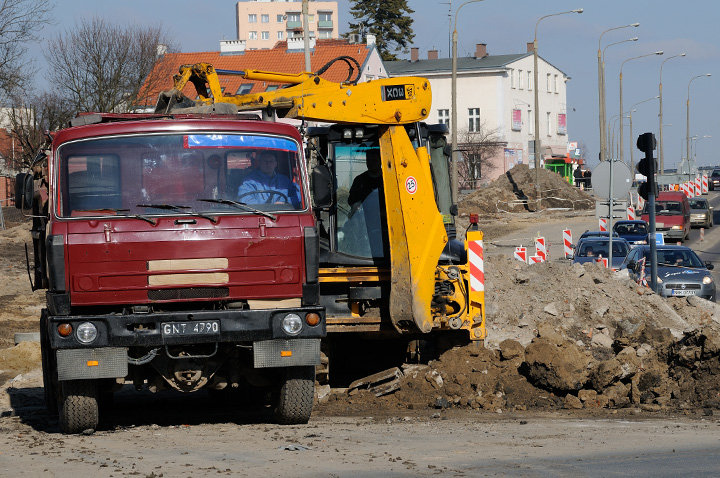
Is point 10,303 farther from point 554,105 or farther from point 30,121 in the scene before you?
point 554,105

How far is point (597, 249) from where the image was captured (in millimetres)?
28812

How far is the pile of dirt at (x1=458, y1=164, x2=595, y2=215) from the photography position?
195 feet

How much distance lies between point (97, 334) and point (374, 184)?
3.97 meters

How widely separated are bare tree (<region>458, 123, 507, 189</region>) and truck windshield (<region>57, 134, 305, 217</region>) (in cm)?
6312

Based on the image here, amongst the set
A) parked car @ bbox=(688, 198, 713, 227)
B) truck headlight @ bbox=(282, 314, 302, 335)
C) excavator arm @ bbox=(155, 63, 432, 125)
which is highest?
excavator arm @ bbox=(155, 63, 432, 125)

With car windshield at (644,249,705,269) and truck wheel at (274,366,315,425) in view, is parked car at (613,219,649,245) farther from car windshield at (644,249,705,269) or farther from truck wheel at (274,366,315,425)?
truck wheel at (274,366,315,425)

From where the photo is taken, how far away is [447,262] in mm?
11797

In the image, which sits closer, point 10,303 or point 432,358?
point 432,358

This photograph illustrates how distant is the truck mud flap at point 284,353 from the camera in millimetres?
9172

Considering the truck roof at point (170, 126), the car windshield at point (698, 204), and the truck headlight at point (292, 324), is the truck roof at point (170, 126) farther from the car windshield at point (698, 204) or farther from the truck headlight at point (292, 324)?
the car windshield at point (698, 204)

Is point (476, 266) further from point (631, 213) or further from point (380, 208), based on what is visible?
point (631, 213)

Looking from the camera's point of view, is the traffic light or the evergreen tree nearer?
the traffic light

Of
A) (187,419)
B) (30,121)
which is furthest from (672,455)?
(30,121)

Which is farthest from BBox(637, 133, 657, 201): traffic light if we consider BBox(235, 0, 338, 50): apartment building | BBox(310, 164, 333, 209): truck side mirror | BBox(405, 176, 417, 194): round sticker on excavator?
BBox(235, 0, 338, 50): apartment building
